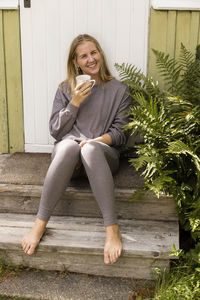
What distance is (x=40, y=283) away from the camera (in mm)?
2260

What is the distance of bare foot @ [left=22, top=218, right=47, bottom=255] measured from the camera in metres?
2.26

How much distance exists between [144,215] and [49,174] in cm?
78

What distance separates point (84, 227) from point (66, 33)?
5.67ft

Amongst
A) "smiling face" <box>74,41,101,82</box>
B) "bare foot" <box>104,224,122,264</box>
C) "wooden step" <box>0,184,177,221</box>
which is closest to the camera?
"bare foot" <box>104,224,122,264</box>

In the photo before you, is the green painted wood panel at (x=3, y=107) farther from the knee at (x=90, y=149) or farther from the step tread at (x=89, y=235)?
the knee at (x=90, y=149)

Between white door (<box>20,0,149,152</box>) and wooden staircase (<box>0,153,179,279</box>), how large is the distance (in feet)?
2.95

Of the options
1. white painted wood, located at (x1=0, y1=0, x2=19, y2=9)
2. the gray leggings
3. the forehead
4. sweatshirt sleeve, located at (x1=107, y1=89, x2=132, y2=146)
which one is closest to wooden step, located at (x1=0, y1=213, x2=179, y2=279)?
the gray leggings

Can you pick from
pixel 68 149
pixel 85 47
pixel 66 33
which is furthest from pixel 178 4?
pixel 68 149

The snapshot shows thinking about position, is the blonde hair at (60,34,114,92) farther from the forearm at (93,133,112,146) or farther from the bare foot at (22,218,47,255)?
the bare foot at (22,218,47,255)

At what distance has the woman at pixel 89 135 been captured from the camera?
2.26 metres

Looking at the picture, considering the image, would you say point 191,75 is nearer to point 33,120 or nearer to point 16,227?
point 33,120

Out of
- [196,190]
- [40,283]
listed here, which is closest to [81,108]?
[196,190]

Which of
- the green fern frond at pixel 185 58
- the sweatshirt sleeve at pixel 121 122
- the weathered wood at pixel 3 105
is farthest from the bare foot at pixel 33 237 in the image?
the green fern frond at pixel 185 58

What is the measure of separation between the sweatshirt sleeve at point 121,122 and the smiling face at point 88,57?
325 mm
